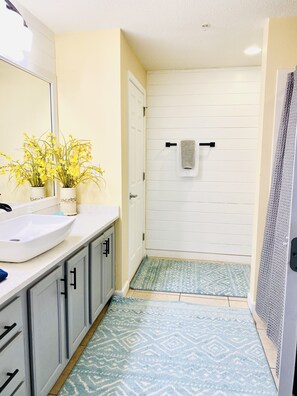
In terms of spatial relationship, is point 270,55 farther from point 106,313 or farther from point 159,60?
point 106,313

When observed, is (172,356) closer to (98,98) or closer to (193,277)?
(193,277)

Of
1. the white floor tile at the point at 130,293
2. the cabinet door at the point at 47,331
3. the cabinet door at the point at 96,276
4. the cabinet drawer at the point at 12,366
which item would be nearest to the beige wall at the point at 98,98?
the cabinet door at the point at 96,276

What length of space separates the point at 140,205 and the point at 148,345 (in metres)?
1.83

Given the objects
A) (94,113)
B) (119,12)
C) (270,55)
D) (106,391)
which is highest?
(119,12)

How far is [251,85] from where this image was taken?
12.0ft

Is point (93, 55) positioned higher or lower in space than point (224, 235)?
higher

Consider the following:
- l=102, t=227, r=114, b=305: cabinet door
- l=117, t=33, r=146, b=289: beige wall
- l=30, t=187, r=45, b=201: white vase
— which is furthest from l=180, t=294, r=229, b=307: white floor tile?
l=30, t=187, r=45, b=201: white vase

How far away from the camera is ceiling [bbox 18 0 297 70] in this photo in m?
2.17

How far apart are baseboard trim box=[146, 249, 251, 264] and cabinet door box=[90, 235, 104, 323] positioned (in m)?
1.73

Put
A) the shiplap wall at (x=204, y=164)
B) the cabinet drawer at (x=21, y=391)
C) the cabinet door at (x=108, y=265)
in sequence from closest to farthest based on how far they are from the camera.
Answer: the cabinet drawer at (x=21, y=391)
the cabinet door at (x=108, y=265)
the shiplap wall at (x=204, y=164)

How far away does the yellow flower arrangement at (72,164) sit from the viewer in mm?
2578

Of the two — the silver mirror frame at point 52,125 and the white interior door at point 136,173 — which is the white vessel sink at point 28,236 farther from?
the white interior door at point 136,173

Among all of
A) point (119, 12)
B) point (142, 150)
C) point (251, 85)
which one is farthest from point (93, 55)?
point (251, 85)

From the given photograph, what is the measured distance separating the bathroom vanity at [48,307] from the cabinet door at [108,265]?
46 mm
